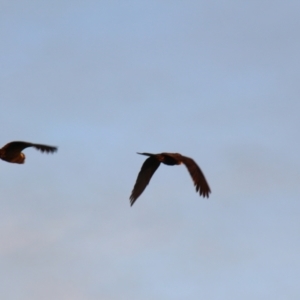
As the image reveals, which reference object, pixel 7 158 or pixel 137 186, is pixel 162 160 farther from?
pixel 7 158

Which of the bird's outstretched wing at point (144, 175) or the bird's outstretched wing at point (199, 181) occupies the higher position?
the bird's outstretched wing at point (144, 175)

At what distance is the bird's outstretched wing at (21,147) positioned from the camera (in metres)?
39.5

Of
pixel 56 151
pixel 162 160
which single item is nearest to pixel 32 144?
pixel 56 151

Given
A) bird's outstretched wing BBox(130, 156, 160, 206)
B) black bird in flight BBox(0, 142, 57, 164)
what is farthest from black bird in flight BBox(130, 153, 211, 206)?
black bird in flight BBox(0, 142, 57, 164)

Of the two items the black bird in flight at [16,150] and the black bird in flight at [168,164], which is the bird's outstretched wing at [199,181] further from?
the black bird in flight at [16,150]

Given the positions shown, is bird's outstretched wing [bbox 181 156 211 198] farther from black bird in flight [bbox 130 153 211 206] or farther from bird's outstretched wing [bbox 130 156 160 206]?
bird's outstretched wing [bbox 130 156 160 206]

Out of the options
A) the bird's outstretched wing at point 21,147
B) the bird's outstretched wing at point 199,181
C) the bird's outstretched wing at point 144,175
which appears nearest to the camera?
the bird's outstretched wing at point 199,181

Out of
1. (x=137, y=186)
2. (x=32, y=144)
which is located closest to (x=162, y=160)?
(x=137, y=186)

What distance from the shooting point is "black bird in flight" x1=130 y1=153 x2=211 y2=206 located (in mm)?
37719

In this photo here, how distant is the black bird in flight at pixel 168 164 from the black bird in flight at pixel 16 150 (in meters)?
2.45

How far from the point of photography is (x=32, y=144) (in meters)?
39.7

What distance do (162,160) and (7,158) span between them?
13.8 ft

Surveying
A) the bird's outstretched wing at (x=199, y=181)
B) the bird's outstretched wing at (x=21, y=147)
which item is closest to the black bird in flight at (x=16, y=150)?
the bird's outstretched wing at (x=21, y=147)

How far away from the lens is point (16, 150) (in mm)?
40094
